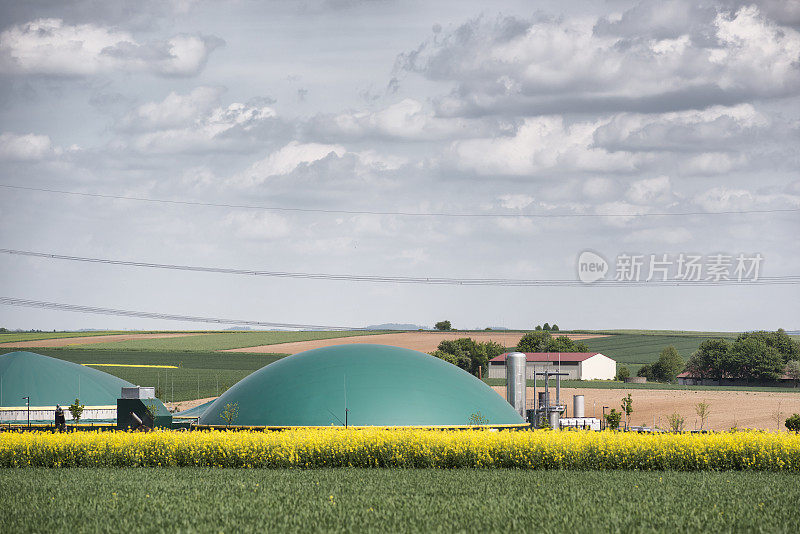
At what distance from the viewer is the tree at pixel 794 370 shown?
12877cm

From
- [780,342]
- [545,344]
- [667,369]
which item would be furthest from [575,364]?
[780,342]

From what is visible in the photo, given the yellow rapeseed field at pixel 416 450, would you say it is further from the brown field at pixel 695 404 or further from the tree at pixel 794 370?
the tree at pixel 794 370

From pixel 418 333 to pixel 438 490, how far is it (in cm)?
12483

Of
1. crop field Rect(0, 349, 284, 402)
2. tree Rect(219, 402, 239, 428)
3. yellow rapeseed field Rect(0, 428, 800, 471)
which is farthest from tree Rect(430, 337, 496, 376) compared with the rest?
yellow rapeseed field Rect(0, 428, 800, 471)

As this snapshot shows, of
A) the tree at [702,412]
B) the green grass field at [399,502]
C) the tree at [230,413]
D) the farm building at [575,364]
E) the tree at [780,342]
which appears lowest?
the tree at [702,412]

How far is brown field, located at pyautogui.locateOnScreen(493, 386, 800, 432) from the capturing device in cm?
7144

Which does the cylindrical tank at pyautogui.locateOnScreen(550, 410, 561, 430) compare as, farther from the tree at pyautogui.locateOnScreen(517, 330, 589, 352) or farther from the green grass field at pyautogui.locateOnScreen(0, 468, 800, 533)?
the tree at pyautogui.locateOnScreen(517, 330, 589, 352)

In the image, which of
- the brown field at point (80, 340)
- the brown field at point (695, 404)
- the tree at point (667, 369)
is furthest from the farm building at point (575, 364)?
the brown field at point (80, 340)

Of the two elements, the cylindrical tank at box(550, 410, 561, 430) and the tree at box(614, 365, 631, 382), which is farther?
the tree at box(614, 365, 631, 382)

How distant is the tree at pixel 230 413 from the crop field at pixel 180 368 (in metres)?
44.7

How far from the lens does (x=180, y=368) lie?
346ft

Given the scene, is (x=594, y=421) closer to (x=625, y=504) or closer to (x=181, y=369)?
(x=625, y=504)

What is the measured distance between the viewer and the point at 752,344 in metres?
129

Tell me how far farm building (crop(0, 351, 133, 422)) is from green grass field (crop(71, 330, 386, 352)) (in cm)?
5477
